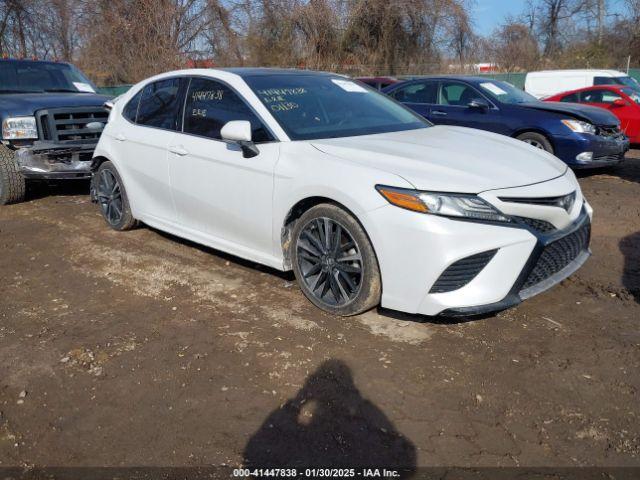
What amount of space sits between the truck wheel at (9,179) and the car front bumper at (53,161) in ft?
0.41

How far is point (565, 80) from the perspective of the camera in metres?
16.5

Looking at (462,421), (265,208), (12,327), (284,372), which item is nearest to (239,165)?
(265,208)

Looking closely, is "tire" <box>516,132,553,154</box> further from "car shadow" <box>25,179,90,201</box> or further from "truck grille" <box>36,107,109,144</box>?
"car shadow" <box>25,179,90,201</box>

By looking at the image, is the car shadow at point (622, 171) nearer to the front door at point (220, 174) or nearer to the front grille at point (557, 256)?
the front grille at point (557, 256)

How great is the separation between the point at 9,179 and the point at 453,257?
6118 mm

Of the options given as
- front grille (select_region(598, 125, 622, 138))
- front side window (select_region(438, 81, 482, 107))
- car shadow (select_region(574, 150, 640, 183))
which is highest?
front side window (select_region(438, 81, 482, 107))

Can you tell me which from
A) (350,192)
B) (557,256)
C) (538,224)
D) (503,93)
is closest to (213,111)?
(350,192)

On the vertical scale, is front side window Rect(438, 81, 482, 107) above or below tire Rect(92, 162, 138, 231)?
above

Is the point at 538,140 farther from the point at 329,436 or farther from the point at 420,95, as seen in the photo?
the point at 329,436

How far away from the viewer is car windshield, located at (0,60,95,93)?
8133mm

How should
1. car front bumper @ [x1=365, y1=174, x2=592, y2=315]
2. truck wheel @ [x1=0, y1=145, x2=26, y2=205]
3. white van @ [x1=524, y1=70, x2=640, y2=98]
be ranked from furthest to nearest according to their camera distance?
1. white van @ [x1=524, y1=70, x2=640, y2=98]
2. truck wheel @ [x1=0, y1=145, x2=26, y2=205]
3. car front bumper @ [x1=365, y1=174, x2=592, y2=315]

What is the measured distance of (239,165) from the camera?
420cm

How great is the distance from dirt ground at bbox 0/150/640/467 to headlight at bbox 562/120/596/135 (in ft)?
12.5

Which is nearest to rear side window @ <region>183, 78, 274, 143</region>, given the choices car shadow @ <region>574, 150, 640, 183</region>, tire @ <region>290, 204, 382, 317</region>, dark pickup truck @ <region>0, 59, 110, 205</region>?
tire @ <region>290, 204, 382, 317</region>
